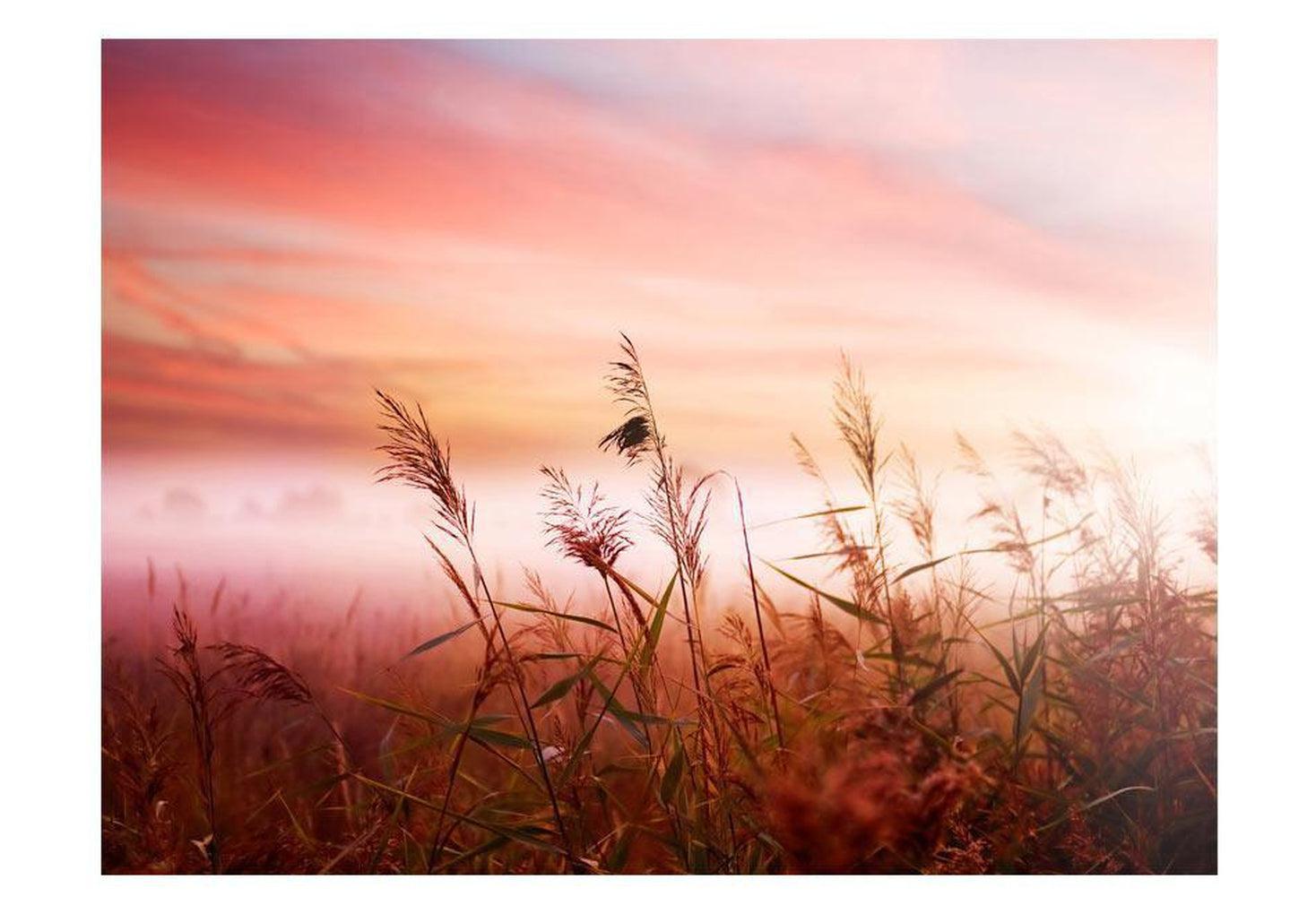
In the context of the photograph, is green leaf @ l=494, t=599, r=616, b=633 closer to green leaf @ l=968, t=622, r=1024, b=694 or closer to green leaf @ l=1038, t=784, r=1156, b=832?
green leaf @ l=968, t=622, r=1024, b=694

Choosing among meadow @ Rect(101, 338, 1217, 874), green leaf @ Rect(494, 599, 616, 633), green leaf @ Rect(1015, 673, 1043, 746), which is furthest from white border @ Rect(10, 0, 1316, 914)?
green leaf @ Rect(494, 599, 616, 633)

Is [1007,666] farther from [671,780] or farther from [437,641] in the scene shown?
[437,641]

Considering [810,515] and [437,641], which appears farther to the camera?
[810,515]

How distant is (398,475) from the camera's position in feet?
10.2

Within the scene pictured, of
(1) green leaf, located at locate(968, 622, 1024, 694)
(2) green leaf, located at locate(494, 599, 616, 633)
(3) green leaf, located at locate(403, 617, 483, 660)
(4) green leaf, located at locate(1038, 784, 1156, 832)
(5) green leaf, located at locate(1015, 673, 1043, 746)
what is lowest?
(4) green leaf, located at locate(1038, 784, 1156, 832)

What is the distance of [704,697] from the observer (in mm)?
3031

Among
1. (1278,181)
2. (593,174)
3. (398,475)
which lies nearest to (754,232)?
(593,174)

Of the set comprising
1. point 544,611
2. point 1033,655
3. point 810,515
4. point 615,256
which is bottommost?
point 1033,655

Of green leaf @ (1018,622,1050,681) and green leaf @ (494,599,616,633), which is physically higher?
green leaf @ (494,599,616,633)

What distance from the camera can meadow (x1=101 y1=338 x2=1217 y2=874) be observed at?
3.02 metres
